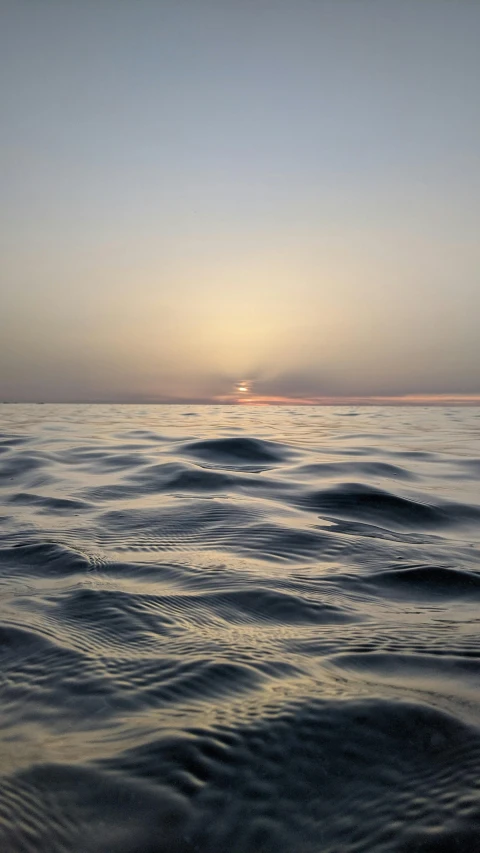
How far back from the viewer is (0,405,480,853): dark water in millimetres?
1296

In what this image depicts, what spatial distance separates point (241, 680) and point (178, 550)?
173 centimetres

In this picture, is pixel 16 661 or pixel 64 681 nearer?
pixel 64 681

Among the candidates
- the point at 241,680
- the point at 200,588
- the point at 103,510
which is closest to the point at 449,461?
the point at 103,510

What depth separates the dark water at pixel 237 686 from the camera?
1296mm

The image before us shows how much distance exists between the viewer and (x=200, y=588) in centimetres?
282

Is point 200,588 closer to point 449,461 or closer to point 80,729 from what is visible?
A: point 80,729

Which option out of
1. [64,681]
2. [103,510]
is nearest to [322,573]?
[64,681]

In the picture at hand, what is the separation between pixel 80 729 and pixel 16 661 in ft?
1.81

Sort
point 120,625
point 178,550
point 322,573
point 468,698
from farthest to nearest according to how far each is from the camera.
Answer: point 178,550
point 322,573
point 120,625
point 468,698

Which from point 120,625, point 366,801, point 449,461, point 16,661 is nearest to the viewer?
point 366,801

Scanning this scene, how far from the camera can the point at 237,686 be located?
1.83 meters

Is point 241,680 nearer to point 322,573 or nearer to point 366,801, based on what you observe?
point 366,801

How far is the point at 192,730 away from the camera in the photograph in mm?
1579

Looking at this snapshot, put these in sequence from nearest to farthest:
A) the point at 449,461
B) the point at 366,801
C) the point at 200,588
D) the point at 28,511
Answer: the point at 366,801, the point at 200,588, the point at 28,511, the point at 449,461
